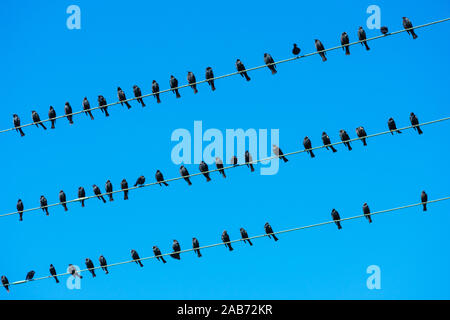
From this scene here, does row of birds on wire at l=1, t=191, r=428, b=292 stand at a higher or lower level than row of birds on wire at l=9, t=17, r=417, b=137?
lower

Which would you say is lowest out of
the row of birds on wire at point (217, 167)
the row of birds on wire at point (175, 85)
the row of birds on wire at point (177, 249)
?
the row of birds on wire at point (177, 249)

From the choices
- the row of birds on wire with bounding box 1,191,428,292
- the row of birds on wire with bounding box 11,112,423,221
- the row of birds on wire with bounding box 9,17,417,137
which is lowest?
the row of birds on wire with bounding box 1,191,428,292

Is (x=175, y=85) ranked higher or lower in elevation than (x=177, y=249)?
higher

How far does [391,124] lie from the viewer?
30.0 metres

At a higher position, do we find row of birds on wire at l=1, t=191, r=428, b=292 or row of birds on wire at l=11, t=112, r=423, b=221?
row of birds on wire at l=11, t=112, r=423, b=221

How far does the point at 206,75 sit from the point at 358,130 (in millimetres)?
5021

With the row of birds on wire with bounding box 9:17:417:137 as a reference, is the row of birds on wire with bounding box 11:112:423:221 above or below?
below

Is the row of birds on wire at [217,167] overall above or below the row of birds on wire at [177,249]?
above

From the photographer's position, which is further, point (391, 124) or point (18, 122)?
point (18, 122)
